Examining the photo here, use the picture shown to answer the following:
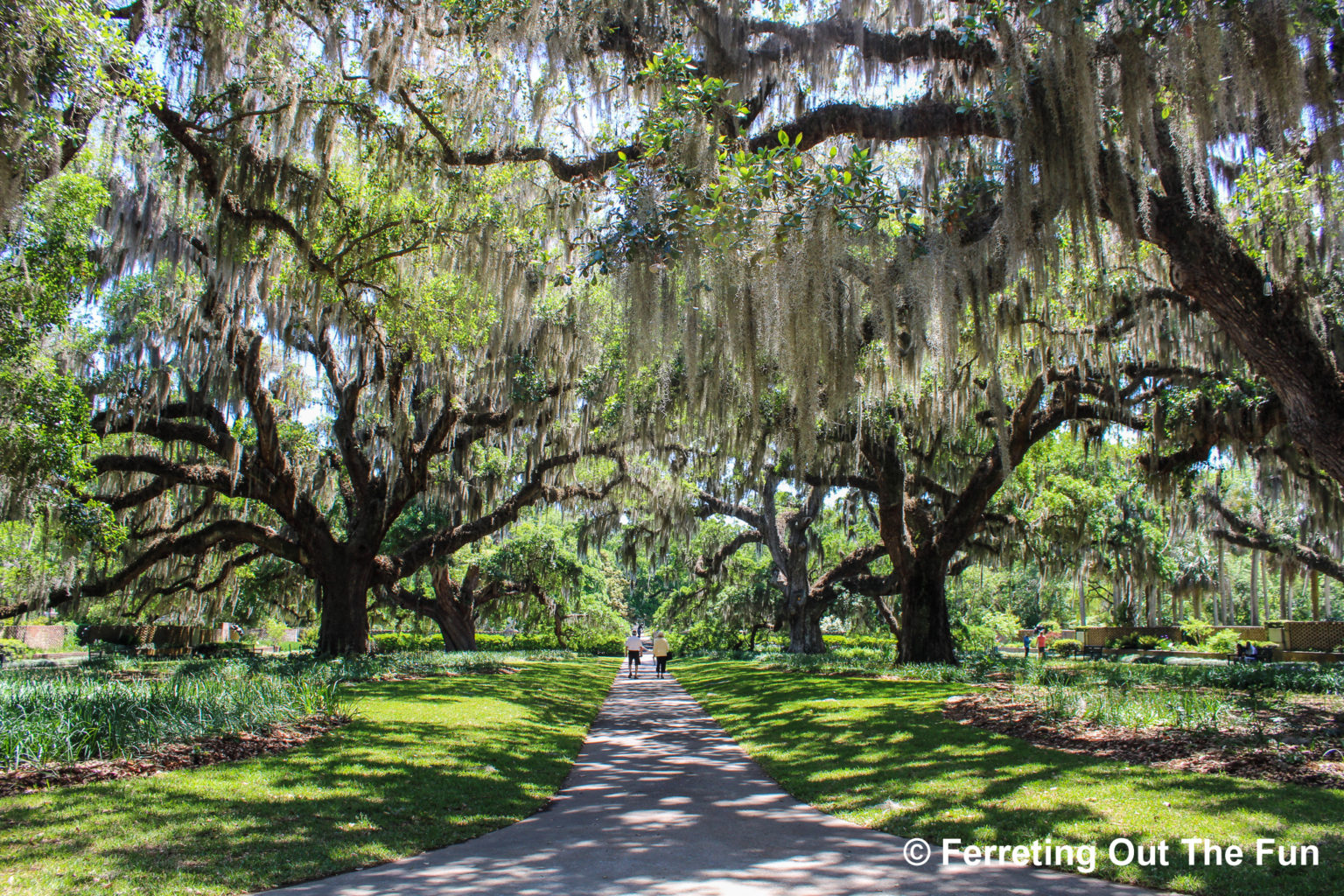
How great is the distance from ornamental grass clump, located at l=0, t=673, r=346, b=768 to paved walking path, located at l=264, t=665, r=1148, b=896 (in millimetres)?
3357

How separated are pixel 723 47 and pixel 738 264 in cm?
240

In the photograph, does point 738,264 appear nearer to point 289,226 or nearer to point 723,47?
point 723,47

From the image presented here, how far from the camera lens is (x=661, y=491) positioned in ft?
59.9

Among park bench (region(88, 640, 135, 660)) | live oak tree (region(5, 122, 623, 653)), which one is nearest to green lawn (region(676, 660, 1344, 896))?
live oak tree (region(5, 122, 623, 653))

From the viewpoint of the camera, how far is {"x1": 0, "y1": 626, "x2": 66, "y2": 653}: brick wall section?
121 ft

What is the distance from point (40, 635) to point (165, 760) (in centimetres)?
4422

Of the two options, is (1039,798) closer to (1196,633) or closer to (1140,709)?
(1140,709)

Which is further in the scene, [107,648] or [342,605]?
[107,648]

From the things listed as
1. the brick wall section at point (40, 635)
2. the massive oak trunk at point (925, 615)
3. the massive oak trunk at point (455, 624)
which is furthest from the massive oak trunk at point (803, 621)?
the brick wall section at point (40, 635)

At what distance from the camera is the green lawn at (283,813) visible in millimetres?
3721

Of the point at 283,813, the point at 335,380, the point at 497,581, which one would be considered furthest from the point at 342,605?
the point at 283,813

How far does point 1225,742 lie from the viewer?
628 cm

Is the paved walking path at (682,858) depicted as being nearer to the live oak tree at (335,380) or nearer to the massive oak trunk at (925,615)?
the live oak tree at (335,380)

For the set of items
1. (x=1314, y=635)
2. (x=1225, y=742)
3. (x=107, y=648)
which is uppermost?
(x=1225, y=742)
